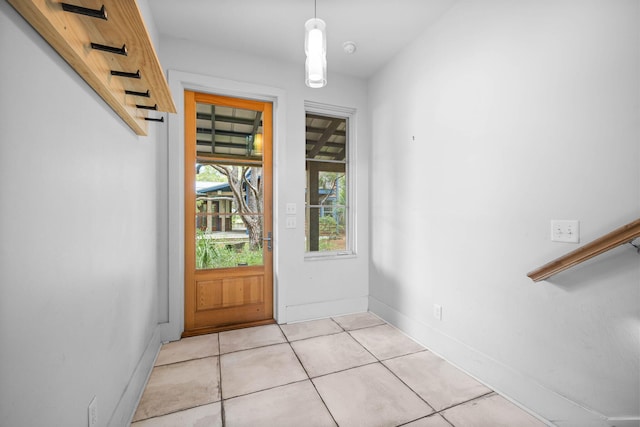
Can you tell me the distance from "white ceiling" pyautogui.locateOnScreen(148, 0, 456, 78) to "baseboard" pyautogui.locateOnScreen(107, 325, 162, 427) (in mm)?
2429

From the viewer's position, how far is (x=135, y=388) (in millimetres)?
1632

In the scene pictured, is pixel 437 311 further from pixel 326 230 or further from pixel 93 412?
pixel 93 412

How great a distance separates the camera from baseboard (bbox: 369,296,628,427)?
1.37 metres

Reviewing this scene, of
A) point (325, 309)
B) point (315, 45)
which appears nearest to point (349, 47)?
point (315, 45)

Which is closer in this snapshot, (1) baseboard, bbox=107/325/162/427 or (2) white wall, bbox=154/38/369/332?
(1) baseboard, bbox=107/325/162/427

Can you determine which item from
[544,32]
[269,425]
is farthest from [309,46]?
[269,425]

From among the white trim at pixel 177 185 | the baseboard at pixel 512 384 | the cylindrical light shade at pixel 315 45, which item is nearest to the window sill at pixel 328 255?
the baseboard at pixel 512 384

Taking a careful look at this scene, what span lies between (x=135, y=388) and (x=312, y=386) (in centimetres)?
103

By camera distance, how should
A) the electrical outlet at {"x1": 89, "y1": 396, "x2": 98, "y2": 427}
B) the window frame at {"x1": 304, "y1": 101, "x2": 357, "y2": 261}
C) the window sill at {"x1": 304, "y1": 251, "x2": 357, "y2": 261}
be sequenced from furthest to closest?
1. the window frame at {"x1": 304, "y1": 101, "x2": 357, "y2": 261}
2. the window sill at {"x1": 304, "y1": 251, "x2": 357, "y2": 261}
3. the electrical outlet at {"x1": 89, "y1": 396, "x2": 98, "y2": 427}

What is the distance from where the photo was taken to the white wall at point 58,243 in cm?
68

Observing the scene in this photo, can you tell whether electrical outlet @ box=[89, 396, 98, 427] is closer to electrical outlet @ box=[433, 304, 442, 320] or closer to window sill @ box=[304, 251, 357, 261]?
window sill @ box=[304, 251, 357, 261]

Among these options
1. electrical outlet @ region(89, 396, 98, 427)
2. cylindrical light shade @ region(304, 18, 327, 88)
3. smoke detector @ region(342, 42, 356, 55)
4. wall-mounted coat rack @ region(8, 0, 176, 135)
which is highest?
smoke detector @ region(342, 42, 356, 55)

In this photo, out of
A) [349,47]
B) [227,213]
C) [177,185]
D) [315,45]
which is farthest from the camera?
[227,213]

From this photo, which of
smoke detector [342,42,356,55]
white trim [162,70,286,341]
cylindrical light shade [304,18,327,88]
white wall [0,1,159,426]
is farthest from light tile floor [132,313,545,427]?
smoke detector [342,42,356,55]
